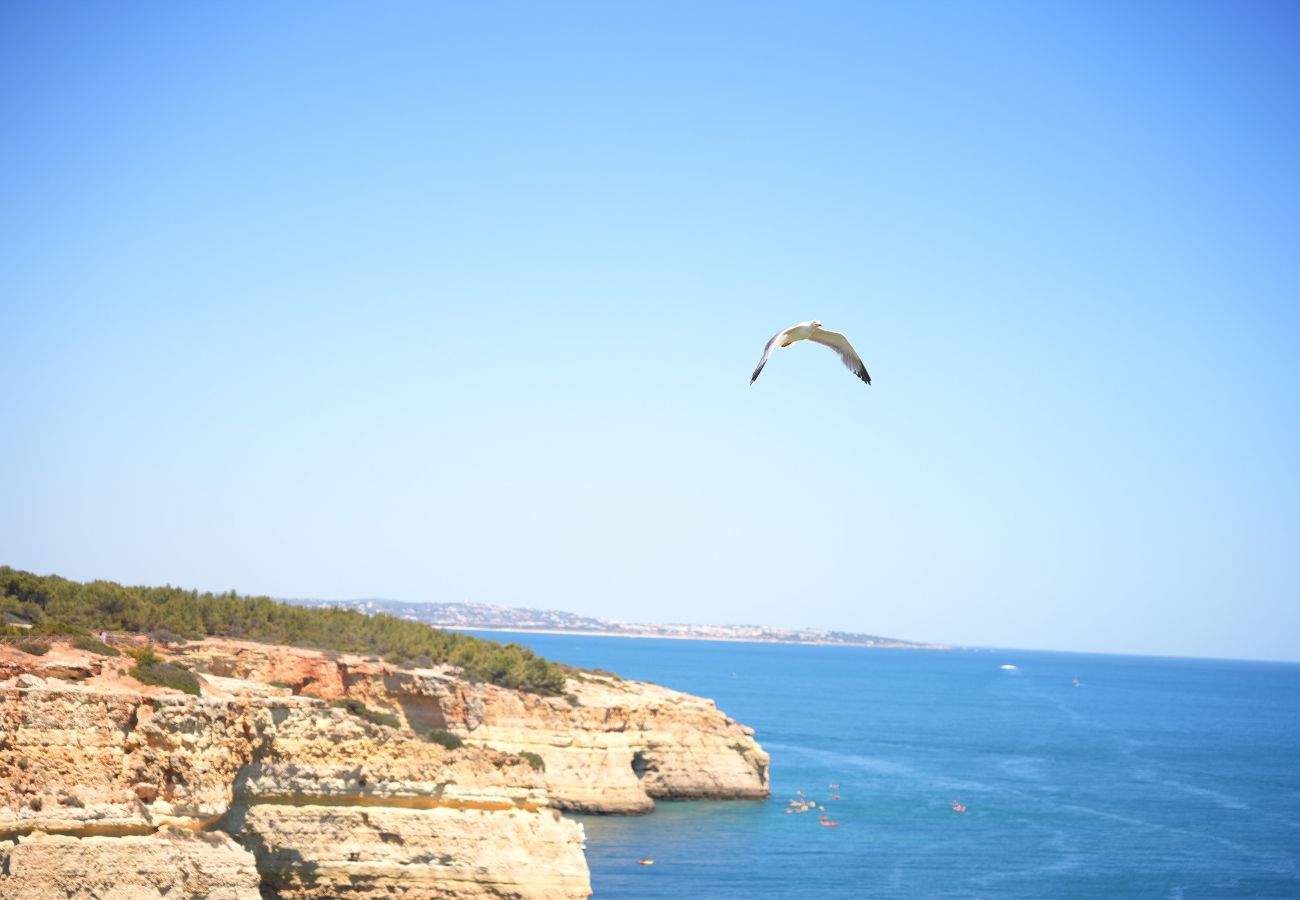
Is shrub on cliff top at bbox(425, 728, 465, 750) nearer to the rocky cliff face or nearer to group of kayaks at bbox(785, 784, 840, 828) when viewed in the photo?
the rocky cliff face

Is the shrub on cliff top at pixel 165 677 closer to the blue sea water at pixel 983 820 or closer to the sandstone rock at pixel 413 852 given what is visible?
the sandstone rock at pixel 413 852

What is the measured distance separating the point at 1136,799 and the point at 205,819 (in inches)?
2221

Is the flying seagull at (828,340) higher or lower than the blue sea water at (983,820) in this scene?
higher

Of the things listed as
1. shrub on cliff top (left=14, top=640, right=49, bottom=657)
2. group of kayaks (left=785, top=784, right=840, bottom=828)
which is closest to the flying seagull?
shrub on cliff top (left=14, top=640, right=49, bottom=657)

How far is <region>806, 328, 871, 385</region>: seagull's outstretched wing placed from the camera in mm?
15273

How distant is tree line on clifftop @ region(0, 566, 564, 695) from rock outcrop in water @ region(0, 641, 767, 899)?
2.74m

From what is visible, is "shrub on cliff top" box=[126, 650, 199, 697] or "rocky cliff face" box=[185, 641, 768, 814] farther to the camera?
"rocky cliff face" box=[185, 641, 768, 814]

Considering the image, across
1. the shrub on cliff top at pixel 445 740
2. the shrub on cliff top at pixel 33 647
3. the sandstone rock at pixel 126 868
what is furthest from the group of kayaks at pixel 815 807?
the shrub on cliff top at pixel 33 647

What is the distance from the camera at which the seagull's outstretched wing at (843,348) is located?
15273 millimetres

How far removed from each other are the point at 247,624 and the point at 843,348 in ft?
108

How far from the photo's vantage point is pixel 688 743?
195 feet

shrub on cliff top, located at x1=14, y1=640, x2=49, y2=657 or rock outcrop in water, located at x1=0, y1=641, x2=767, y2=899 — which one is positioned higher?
shrub on cliff top, located at x1=14, y1=640, x2=49, y2=657

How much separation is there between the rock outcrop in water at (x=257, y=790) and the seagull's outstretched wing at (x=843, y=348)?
15.7 m

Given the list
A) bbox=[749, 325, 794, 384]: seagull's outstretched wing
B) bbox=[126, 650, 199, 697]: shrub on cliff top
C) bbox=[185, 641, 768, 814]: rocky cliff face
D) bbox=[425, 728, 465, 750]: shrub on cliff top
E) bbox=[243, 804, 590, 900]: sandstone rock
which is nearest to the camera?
bbox=[749, 325, 794, 384]: seagull's outstretched wing
